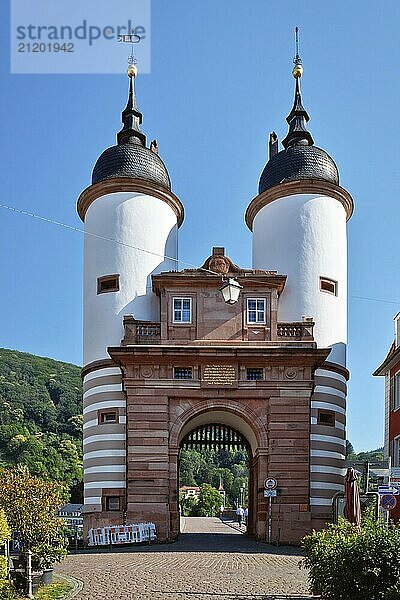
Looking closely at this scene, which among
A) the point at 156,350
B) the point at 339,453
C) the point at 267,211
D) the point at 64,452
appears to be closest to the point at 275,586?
the point at 156,350

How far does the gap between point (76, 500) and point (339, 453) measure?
23.4 m

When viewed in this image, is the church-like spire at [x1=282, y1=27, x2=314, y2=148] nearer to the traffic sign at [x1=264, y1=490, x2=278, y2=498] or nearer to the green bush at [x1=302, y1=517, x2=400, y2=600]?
the traffic sign at [x1=264, y1=490, x2=278, y2=498]

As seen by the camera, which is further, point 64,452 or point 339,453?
point 64,452

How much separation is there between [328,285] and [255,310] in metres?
4.78

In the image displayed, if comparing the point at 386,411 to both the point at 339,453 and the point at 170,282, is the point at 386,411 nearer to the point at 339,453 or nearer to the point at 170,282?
the point at 339,453

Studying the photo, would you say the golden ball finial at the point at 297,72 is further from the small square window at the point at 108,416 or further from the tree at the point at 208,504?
the tree at the point at 208,504

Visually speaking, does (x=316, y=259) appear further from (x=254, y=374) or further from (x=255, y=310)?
(x=254, y=374)

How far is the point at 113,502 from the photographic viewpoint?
128 ft

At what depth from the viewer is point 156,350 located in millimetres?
37906

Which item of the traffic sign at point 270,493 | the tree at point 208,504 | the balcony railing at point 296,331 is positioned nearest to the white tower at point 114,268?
the balcony railing at point 296,331

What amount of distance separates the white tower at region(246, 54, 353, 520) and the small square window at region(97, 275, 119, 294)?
7.20 m

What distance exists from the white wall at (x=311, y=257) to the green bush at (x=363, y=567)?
2653 centimetres

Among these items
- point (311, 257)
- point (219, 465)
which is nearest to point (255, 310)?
point (311, 257)

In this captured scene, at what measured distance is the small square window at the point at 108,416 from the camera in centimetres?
3981
